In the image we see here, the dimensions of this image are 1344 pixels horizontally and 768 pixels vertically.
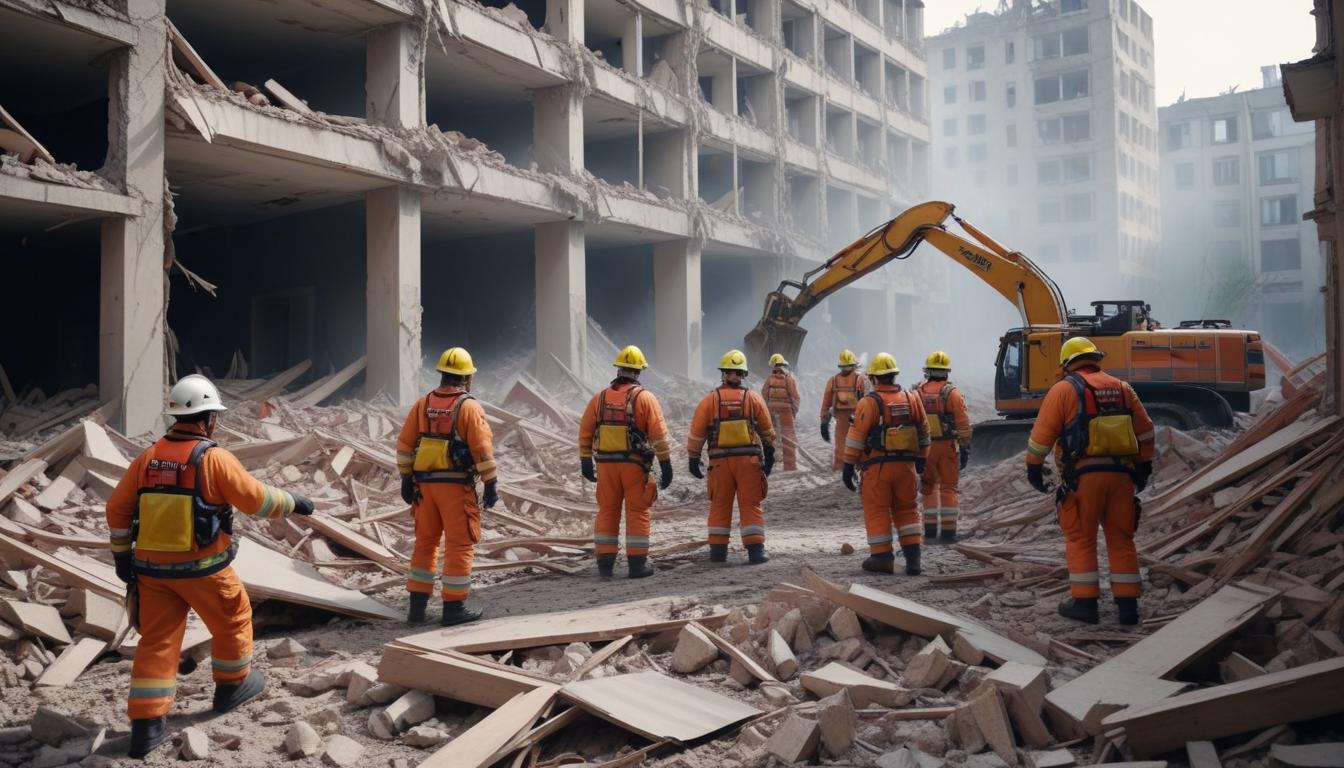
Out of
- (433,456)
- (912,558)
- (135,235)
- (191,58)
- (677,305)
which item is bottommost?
(912,558)

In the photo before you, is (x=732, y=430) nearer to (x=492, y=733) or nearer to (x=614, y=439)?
(x=614, y=439)

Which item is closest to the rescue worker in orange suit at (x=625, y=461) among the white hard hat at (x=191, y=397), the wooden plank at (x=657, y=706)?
the wooden plank at (x=657, y=706)

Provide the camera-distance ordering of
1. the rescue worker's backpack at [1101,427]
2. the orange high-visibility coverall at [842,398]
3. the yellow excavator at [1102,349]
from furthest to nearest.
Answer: the orange high-visibility coverall at [842,398] < the yellow excavator at [1102,349] < the rescue worker's backpack at [1101,427]

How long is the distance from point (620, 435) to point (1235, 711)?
530 cm

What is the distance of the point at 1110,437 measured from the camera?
267 inches

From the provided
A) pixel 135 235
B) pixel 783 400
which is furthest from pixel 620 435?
pixel 135 235

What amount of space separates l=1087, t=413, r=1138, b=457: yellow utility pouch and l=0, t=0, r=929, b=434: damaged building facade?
1047cm

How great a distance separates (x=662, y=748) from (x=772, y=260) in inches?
979

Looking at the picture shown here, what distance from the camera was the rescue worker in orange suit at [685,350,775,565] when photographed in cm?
910

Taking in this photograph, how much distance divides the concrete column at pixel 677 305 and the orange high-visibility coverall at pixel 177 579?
19341mm

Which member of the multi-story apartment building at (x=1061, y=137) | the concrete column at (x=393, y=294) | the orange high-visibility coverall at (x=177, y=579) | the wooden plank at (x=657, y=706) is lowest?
the wooden plank at (x=657, y=706)

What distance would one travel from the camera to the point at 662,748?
192 inches

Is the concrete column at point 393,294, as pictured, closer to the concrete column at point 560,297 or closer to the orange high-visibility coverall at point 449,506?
the concrete column at point 560,297

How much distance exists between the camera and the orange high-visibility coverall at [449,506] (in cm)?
709
